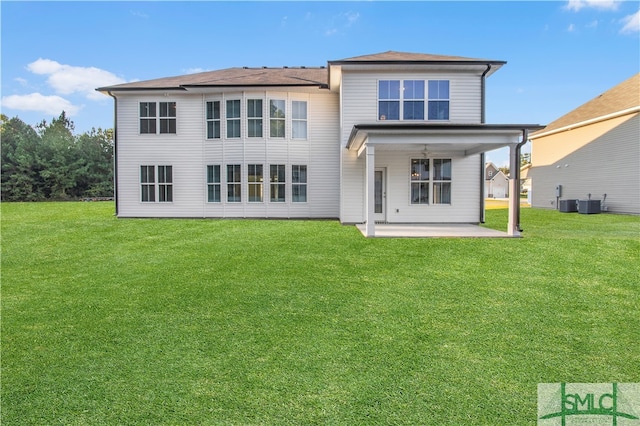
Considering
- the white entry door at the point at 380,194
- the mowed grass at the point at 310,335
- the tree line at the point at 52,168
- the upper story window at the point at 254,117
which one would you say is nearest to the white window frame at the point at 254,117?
the upper story window at the point at 254,117

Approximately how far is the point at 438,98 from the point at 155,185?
12.0 metres

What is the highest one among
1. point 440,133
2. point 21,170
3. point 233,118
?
point 233,118

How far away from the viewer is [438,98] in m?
13.2

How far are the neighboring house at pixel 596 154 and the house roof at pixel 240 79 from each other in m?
13.4

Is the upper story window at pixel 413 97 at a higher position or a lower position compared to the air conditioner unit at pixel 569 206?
higher

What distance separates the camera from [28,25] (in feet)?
49.4

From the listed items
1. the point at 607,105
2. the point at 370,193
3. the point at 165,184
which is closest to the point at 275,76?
the point at 165,184

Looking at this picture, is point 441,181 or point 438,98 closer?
point 438,98

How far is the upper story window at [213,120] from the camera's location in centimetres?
1505

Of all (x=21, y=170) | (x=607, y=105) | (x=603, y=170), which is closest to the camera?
(x=603, y=170)

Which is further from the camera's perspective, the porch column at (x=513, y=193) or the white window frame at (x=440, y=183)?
the white window frame at (x=440, y=183)

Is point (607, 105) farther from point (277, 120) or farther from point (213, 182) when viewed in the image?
point (213, 182)

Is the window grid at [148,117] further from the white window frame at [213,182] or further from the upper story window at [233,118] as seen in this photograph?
the upper story window at [233,118]

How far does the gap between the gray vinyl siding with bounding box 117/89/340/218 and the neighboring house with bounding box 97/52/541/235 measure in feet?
0.14
